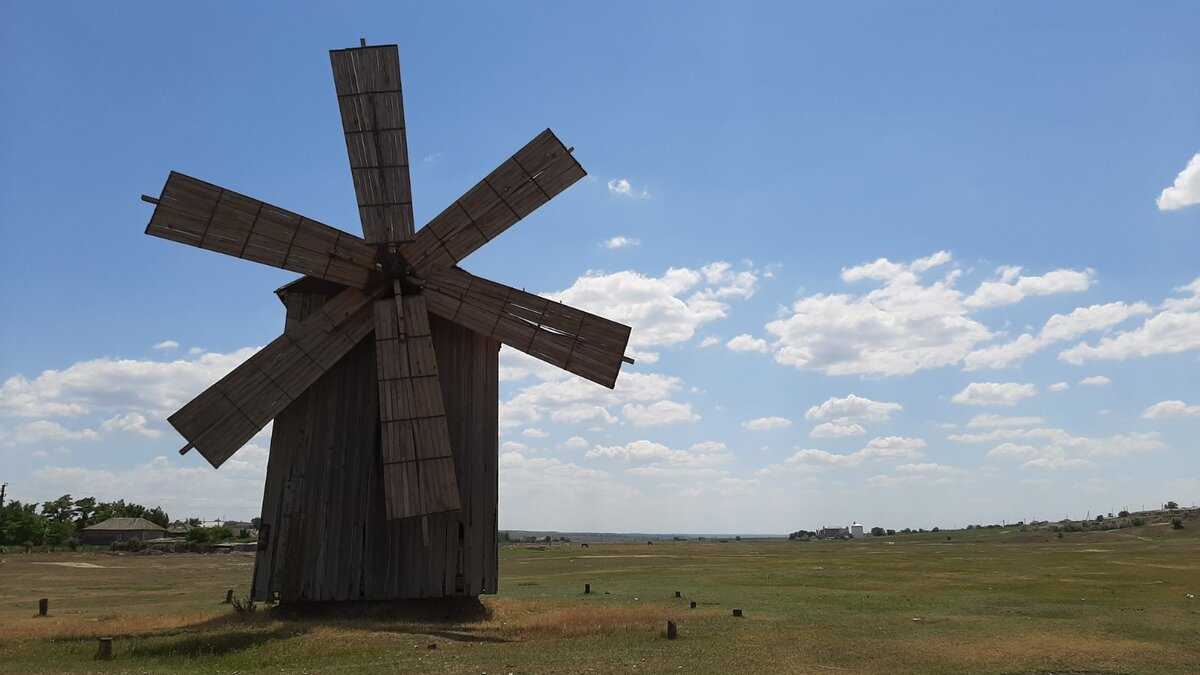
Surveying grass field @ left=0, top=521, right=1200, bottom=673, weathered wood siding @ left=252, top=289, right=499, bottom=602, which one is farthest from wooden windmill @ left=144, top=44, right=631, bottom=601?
grass field @ left=0, top=521, right=1200, bottom=673

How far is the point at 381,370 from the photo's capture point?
16328mm

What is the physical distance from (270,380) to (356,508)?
3308 mm

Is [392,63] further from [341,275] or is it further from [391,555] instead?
[391,555]

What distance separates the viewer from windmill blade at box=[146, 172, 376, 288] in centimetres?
1617

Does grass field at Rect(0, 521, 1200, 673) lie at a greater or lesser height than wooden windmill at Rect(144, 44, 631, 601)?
lesser

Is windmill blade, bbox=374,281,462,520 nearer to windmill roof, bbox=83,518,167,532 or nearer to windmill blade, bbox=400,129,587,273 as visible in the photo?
windmill blade, bbox=400,129,587,273

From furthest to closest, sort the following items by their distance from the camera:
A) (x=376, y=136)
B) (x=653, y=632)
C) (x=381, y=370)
Answer: (x=376, y=136), (x=381, y=370), (x=653, y=632)

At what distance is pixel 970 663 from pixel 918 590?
584 inches

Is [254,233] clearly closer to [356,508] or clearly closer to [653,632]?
[356,508]

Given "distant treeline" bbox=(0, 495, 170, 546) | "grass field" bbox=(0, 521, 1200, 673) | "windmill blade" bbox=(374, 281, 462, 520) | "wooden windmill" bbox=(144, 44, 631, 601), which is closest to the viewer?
"grass field" bbox=(0, 521, 1200, 673)

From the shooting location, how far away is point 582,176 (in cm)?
1812

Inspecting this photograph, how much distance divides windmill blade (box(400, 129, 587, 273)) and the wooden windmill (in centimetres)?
3

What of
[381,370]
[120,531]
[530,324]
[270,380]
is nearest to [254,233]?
[270,380]

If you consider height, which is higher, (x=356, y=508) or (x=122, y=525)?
(x=122, y=525)
